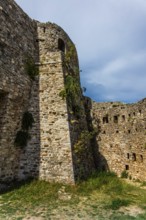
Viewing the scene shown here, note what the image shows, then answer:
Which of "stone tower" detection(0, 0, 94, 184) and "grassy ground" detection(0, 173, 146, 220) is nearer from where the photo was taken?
"grassy ground" detection(0, 173, 146, 220)

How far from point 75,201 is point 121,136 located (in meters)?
7.56

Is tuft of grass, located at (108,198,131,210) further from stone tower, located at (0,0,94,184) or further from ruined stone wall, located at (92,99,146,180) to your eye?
ruined stone wall, located at (92,99,146,180)

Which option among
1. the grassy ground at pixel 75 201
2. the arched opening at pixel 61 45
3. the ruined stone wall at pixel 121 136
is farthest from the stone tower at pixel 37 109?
Answer: the ruined stone wall at pixel 121 136

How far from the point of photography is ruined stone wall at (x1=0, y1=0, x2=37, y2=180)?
42.2 ft

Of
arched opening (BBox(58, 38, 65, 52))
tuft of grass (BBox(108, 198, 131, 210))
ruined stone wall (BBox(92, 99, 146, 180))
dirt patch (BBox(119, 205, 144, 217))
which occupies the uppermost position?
arched opening (BBox(58, 38, 65, 52))

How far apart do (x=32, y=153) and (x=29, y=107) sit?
263 cm

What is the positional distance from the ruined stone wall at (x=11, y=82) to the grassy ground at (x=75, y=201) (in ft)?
5.78

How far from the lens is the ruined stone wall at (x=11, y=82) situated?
12.9 metres

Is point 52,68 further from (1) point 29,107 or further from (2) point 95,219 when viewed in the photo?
(2) point 95,219

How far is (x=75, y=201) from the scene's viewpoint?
35.7 feet

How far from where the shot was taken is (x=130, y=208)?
10133 millimetres

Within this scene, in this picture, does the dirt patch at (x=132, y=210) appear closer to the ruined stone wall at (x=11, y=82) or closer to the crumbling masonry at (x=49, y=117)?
the crumbling masonry at (x=49, y=117)

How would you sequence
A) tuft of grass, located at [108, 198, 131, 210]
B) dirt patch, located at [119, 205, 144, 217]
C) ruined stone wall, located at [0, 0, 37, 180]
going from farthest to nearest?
1. ruined stone wall, located at [0, 0, 37, 180]
2. tuft of grass, located at [108, 198, 131, 210]
3. dirt patch, located at [119, 205, 144, 217]

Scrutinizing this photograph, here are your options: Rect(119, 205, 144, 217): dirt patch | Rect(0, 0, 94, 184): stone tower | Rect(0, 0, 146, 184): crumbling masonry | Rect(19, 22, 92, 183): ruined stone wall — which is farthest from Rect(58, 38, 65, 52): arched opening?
Rect(119, 205, 144, 217): dirt patch
